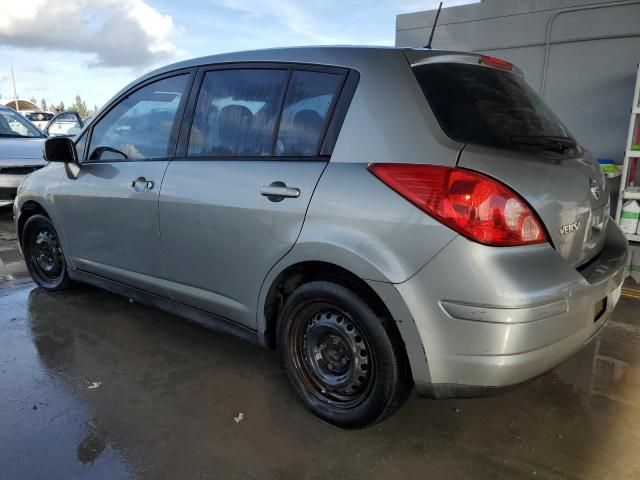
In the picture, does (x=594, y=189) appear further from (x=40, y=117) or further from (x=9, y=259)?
(x=40, y=117)

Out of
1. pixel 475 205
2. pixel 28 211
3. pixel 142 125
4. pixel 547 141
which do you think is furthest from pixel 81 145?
pixel 547 141

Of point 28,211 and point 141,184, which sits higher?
point 141,184

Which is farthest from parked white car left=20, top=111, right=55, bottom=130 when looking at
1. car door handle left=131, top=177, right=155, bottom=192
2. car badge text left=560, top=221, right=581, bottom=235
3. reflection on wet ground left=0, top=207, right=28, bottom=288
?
car badge text left=560, top=221, right=581, bottom=235

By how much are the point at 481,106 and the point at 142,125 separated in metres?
2.20

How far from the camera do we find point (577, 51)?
634 centimetres

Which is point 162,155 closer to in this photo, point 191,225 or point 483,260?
point 191,225

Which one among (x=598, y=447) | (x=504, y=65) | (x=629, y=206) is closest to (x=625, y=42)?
(x=629, y=206)

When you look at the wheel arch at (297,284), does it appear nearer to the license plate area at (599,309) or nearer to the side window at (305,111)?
the side window at (305,111)

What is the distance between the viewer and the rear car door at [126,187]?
3.09 metres

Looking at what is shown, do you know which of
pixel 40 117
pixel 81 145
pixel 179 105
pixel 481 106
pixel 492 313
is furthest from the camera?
pixel 40 117

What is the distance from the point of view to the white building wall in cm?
606

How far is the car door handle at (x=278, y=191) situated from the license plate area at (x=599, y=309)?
4.63 ft

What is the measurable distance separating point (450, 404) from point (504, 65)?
180 cm

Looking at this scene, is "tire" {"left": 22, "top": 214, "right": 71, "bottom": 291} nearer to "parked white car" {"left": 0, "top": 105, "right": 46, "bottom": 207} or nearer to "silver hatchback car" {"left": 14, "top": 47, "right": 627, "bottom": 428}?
"silver hatchback car" {"left": 14, "top": 47, "right": 627, "bottom": 428}
